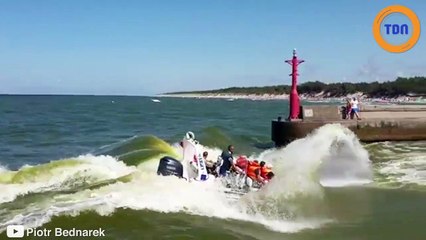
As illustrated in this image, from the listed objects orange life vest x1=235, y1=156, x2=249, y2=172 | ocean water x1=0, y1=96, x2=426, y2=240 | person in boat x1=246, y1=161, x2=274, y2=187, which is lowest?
ocean water x1=0, y1=96, x2=426, y2=240

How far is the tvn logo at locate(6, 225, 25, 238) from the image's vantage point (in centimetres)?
1028

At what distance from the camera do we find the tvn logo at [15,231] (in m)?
10.3

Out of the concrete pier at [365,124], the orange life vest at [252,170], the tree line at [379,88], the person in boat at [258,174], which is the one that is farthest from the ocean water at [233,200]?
the tree line at [379,88]

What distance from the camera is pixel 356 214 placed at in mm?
13125

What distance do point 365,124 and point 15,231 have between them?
62.6 ft

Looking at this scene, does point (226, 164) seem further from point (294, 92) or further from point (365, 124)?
point (365, 124)

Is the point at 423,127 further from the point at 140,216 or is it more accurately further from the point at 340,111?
the point at 140,216

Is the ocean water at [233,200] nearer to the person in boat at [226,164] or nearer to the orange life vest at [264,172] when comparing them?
the orange life vest at [264,172]

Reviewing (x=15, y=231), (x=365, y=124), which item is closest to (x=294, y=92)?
(x=365, y=124)

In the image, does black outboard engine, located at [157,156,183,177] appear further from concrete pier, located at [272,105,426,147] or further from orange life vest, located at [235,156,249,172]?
concrete pier, located at [272,105,426,147]

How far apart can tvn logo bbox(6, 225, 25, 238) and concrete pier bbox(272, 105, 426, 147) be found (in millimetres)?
15409

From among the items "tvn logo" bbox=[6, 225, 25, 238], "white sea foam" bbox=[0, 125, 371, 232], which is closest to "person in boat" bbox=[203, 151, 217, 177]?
"white sea foam" bbox=[0, 125, 371, 232]

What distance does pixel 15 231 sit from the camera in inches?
412

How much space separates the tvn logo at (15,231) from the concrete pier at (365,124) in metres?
15.4
